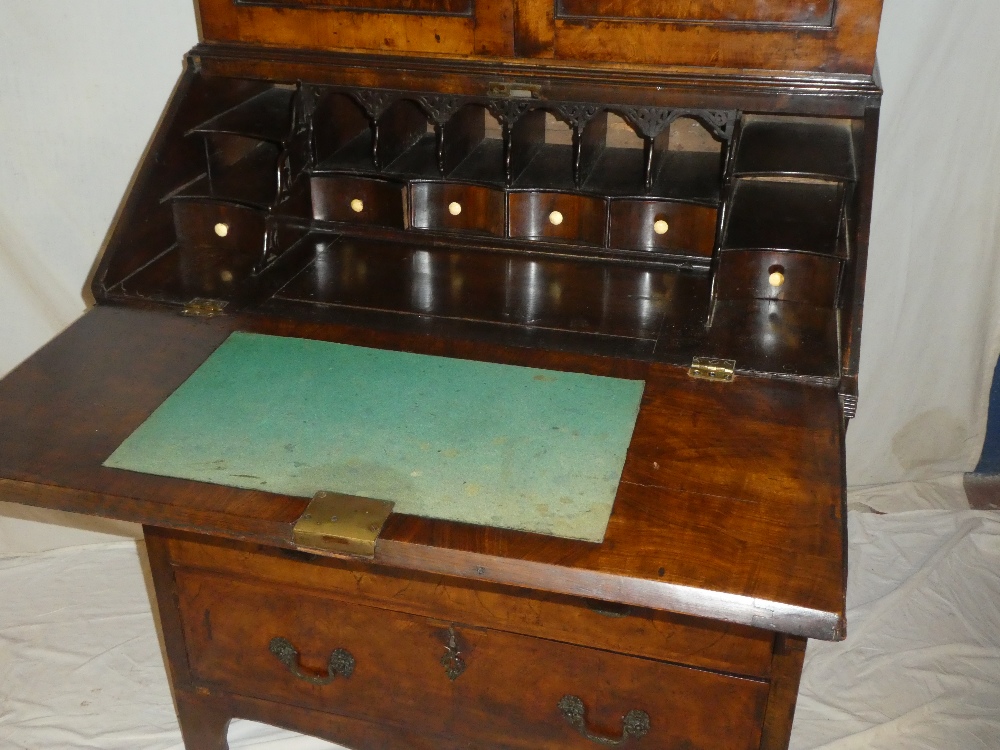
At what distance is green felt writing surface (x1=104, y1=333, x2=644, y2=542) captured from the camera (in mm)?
1366

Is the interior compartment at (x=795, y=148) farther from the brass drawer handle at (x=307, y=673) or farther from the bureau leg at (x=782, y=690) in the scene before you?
the brass drawer handle at (x=307, y=673)

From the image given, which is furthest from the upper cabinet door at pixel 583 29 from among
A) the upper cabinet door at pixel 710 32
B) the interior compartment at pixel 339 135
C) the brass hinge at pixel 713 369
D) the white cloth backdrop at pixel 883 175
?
the white cloth backdrop at pixel 883 175

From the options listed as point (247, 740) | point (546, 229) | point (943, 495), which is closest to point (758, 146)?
point (546, 229)

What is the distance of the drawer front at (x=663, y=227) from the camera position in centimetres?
190

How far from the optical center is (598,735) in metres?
1.65

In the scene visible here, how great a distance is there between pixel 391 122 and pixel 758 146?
72 cm

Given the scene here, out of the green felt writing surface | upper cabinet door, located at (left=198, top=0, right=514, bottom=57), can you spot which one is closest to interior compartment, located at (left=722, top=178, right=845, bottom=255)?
the green felt writing surface

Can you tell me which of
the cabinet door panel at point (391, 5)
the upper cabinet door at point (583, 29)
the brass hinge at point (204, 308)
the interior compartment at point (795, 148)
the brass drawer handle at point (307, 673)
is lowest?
the brass drawer handle at point (307, 673)

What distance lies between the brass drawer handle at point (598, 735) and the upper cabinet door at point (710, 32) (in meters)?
1.08

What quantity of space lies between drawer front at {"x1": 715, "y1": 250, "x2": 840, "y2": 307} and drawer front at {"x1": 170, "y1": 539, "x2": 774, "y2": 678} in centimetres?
64

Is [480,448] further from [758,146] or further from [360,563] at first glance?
[758,146]

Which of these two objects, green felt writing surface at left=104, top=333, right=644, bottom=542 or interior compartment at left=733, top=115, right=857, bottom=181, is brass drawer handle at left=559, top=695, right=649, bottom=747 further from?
interior compartment at left=733, top=115, right=857, bottom=181

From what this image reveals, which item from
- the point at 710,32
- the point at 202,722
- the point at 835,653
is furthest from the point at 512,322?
the point at 835,653

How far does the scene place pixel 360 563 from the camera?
5.42ft
